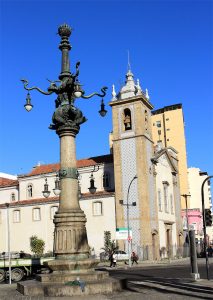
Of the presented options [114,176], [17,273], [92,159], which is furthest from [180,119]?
[17,273]

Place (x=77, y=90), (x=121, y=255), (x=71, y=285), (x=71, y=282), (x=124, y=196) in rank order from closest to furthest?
(x=71, y=285) → (x=71, y=282) → (x=77, y=90) → (x=121, y=255) → (x=124, y=196)

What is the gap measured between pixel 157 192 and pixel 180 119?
121 ft

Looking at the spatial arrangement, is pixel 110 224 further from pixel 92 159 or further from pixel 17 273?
pixel 17 273

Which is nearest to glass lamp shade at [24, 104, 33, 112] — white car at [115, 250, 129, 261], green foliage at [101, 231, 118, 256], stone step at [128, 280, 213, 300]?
stone step at [128, 280, 213, 300]

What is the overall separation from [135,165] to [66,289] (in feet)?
112

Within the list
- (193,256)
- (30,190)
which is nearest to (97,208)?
(30,190)

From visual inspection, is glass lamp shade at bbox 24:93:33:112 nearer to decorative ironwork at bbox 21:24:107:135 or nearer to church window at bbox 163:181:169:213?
decorative ironwork at bbox 21:24:107:135

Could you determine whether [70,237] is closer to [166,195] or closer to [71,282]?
[71,282]

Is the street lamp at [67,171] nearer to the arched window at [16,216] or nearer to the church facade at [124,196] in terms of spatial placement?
the church facade at [124,196]

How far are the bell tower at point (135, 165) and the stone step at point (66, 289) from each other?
31066mm

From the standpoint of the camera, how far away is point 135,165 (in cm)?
4628

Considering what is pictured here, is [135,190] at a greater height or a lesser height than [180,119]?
lesser

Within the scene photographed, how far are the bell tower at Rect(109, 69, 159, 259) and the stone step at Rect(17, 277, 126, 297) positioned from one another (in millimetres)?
31066

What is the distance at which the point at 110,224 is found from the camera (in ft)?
154
